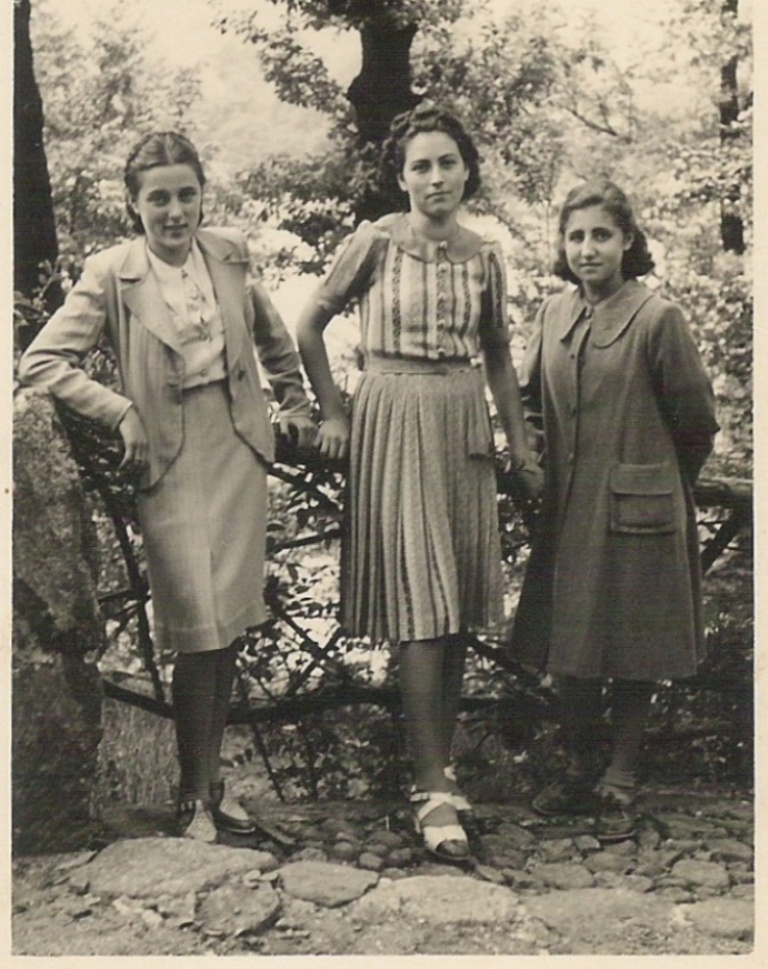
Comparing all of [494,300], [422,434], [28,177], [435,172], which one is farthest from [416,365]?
[28,177]

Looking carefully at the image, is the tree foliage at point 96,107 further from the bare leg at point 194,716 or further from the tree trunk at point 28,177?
the bare leg at point 194,716

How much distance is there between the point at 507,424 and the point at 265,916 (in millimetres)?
1397

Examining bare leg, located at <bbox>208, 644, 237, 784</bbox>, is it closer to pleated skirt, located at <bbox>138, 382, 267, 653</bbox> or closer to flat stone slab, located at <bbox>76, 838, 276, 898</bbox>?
pleated skirt, located at <bbox>138, 382, 267, 653</bbox>

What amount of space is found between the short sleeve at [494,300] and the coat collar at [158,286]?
64 centimetres

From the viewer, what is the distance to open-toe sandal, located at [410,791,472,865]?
3.06 m

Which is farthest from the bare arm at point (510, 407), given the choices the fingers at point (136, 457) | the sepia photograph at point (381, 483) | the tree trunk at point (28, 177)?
the tree trunk at point (28, 177)

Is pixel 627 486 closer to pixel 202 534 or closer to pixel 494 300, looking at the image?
pixel 494 300

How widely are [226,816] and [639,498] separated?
1.36 meters

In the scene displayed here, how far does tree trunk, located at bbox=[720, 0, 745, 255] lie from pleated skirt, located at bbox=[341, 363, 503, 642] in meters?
1.12

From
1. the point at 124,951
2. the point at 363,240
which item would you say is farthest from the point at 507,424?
the point at 124,951

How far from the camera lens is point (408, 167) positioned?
3.14m

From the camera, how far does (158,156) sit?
9.68 ft

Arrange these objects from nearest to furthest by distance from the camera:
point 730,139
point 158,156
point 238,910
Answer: point 238,910 → point 158,156 → point 730,139

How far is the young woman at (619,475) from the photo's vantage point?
3.19m
